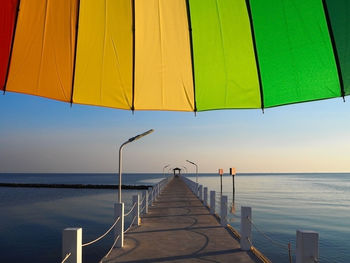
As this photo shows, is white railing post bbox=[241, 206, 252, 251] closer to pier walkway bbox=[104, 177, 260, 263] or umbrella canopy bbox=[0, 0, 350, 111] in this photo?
pier walkway bbox=[104, 177, 260, 263]

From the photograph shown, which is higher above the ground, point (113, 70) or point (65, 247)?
point (113, 70)

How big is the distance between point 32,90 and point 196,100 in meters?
2.66

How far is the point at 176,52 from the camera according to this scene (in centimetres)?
522

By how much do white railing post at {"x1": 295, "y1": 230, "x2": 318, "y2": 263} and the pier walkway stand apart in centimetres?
251

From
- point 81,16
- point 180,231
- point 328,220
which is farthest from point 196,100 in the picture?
point 328,220

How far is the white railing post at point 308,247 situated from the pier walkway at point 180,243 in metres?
2.51

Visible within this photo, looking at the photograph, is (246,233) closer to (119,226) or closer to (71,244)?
(119,226)

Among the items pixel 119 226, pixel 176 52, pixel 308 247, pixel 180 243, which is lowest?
pixel 180 243

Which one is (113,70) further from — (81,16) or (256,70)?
(256,70)

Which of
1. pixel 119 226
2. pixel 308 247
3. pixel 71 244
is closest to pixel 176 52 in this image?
pixel 71 244

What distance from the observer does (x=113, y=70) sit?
516 centimetres

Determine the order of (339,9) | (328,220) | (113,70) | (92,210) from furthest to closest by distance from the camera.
→ (92,210), (328,220), (113,70), (339,9)

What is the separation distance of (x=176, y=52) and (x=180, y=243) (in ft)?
19.8

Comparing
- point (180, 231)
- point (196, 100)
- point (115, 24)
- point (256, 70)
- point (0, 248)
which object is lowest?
point (0, 248)
